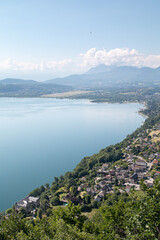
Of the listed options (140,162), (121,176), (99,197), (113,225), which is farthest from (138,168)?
(113,225)

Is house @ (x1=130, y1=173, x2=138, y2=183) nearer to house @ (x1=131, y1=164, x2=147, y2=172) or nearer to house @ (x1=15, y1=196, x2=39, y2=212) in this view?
house @ (x1=131, y1=164, x2=147, y2=172)

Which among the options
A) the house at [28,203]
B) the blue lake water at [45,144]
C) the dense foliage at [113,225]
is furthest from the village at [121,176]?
the dense foliage at [113,225]

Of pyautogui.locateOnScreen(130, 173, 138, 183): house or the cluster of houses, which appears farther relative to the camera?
pyautogui.locateOnScreen(130, 173, 138, 183): house

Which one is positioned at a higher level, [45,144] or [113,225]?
[113,225]

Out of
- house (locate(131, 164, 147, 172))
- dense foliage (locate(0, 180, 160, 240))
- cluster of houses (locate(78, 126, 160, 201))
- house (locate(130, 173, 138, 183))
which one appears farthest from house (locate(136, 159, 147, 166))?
dense foliage (locate(0, 180, 160, 240))

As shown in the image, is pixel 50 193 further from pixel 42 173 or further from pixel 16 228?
pixel 16 228

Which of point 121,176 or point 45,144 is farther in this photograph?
point 45,144

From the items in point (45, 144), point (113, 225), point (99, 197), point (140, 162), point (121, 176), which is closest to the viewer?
point (113, 225)

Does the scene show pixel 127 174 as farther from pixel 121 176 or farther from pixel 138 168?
pixel 138 168

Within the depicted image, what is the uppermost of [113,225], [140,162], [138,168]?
[113,225]
